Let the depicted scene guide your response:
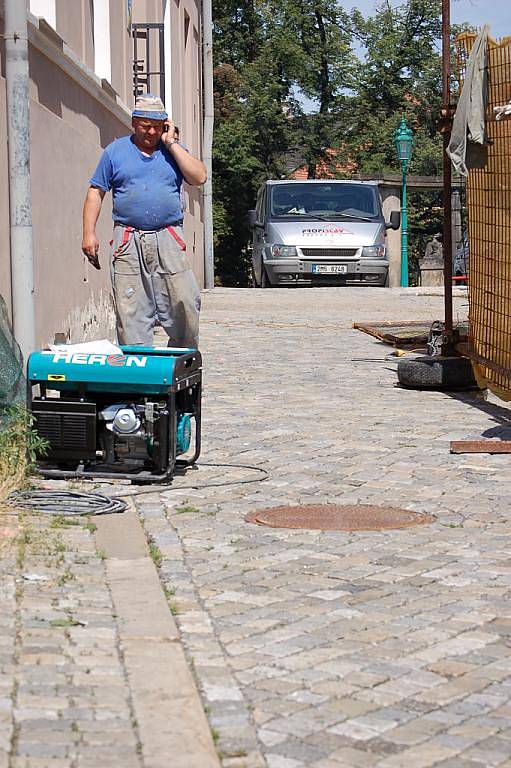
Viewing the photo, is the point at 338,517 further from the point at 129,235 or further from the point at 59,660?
the point at 129,235

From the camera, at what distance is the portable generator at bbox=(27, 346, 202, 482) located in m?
7.06

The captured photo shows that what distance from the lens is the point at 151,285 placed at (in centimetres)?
854

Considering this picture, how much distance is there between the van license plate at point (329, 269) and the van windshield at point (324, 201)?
0.95 meters

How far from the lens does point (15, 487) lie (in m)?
6.66

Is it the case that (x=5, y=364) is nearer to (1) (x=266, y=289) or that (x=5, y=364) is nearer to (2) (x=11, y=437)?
(2) (x=11, y=437)

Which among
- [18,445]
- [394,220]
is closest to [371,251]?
[394,220]

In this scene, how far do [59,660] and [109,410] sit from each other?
3007mm

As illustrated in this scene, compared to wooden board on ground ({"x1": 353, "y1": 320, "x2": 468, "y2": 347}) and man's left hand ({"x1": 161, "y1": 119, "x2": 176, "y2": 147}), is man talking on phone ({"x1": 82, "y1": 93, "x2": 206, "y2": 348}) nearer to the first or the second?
man's left hand ({"x1": 161, "y1": 119, "x2": 176, "y2": 147})

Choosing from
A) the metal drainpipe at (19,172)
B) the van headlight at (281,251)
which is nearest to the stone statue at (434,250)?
the van headlight at (281,251)

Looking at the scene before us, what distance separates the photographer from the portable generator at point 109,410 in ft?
23.2

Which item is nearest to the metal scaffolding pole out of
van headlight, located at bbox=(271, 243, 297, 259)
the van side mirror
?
van headlight, located at bbox=(271, 243, 297, 259)

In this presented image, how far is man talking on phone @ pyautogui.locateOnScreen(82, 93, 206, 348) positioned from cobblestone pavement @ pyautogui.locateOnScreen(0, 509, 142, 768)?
2.87 meters

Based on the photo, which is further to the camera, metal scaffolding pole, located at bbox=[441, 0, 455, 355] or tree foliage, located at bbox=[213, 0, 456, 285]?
tree foliage, located at bbox=[213, 0, 456, 285]

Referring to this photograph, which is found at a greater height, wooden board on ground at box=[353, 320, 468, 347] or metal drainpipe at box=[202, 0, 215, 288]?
metal drainpipe at box=[202, 0, 215, 288]
